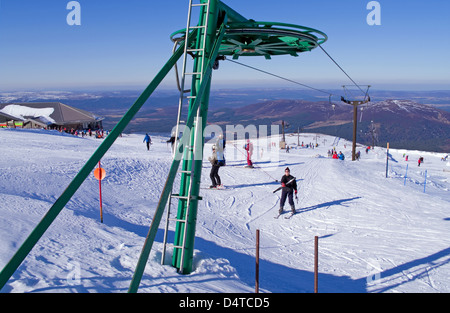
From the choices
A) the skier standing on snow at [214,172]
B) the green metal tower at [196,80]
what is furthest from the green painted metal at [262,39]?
the skier standing on snow at [214,172]

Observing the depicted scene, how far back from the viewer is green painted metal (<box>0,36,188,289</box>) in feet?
14.3

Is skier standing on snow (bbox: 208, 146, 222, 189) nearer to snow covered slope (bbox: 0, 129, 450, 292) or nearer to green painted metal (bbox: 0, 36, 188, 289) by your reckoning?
snow covered slope (bbox: 0, 129, 450, 292)

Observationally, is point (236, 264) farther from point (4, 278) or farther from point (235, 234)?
point (4, 278)

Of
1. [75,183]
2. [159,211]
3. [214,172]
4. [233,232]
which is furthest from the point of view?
[214,172]

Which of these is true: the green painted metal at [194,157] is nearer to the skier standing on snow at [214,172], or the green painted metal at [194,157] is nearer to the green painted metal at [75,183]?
the green painted metal at [75,183]

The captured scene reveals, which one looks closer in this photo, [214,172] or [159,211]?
[159,211]

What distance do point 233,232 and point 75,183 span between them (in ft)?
22.9

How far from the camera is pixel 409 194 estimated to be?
16484 millimetres

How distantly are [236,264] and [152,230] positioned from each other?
12.2 ft

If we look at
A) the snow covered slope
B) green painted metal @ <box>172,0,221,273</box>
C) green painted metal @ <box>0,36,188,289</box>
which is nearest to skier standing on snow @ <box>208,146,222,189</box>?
the snow covered slope

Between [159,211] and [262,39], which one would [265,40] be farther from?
[159,211]

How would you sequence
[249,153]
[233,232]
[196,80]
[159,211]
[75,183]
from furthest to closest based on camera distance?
[249,153], [233,232], [196,80], [159,211], [75,183]

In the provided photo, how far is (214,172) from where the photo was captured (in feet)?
51.5

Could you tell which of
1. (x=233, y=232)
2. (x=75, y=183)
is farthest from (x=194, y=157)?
(x=233, y=232)
